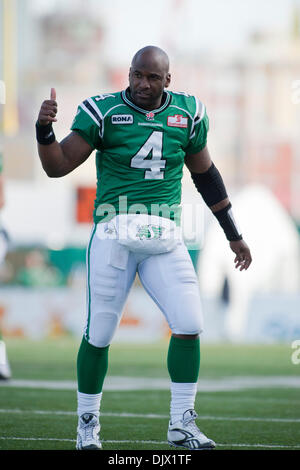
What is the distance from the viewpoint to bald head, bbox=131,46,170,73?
4.66 meters

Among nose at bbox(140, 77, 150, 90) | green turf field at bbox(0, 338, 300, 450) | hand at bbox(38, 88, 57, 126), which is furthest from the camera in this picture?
green turf field at bbox(0, 338, 300, 450)

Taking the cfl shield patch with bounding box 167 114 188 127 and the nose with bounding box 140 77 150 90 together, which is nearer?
the nose with bounding box 140 77 150 90

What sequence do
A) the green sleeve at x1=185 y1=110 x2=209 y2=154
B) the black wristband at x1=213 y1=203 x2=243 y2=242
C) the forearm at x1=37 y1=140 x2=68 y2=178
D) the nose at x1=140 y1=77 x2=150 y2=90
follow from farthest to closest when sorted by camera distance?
the black wristband at x1=213 y1=203 x2=243 y2=242, the green sleeve at x1=185 y1=110 x2=209 y2=154, the nose at x1=140 y1=77 x2=150 y2=90, the forearm at x1=37 y1=140 x2=68 y2=178

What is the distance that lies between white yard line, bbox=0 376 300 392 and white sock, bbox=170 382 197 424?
3.27 m

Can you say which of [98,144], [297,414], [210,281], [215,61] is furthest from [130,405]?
[215,61]

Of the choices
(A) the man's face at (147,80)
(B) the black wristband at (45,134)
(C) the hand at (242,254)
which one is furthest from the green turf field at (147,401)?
(A) the man's face at (147,80)

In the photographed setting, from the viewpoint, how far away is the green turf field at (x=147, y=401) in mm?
5125

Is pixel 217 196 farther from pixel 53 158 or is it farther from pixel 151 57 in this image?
pixel 53 158

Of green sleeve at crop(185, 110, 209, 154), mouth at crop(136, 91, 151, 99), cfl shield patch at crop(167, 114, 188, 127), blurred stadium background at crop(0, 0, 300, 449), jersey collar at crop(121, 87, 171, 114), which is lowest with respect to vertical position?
blurred stadium background at crop(0, 0, 300, 449)

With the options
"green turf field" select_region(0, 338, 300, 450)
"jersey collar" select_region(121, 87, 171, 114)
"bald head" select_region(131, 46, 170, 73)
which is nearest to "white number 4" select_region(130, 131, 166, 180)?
"jersey collar" select_region(121, 87, 171, 114)

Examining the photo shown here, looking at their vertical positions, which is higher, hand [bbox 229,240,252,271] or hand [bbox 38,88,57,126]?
hand [bbox 38,88,57,126]

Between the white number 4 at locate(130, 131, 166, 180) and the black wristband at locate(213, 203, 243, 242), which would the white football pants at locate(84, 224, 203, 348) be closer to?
the white number 4 at locate(130, 131, 166, 180)

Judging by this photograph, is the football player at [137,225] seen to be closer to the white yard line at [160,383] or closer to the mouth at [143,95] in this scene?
the mouth at [143,95]

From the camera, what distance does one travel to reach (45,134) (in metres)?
4.54
